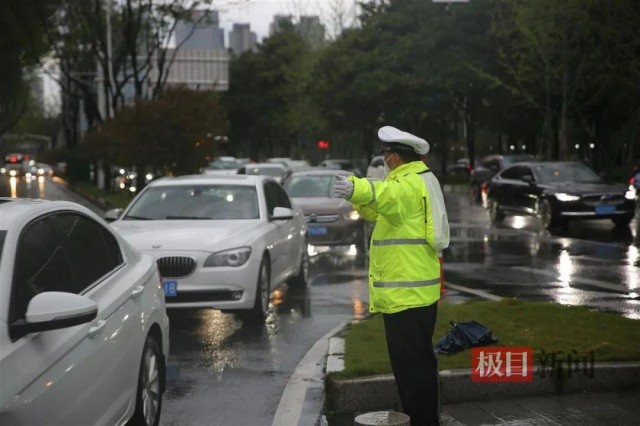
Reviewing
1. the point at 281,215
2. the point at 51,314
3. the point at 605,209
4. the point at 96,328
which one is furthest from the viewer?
the point at 605,209

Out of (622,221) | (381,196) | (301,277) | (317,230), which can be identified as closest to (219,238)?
(301,277)

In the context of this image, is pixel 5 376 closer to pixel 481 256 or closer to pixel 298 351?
pixel 298 351

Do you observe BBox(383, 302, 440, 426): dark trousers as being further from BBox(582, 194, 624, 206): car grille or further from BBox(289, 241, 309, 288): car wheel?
BBox(582, 194, 624, 206): car grille

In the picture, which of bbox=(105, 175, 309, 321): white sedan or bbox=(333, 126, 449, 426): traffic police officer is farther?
bbox=(105, 175, 309, 321): white sedan

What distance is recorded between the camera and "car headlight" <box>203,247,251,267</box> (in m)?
10.8

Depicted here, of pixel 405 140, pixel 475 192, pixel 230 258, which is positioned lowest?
pixel 475 192

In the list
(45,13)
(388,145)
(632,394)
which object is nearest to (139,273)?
(388,145)

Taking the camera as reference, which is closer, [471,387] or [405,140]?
[405,140]

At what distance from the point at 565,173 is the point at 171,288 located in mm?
15483

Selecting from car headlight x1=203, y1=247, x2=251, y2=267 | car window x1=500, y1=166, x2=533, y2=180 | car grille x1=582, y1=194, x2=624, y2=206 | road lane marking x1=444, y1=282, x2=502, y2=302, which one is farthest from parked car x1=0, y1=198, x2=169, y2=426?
car window x1=500, y1=166, x2=533, y2=180

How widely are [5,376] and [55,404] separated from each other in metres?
0.42

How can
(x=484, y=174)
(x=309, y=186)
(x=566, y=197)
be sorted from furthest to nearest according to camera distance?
(x=484, y=174) → (x=566, y=197) → (x=309, y=186)

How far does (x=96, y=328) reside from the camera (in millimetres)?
5340

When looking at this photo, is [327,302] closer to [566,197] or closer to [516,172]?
[566,197]
